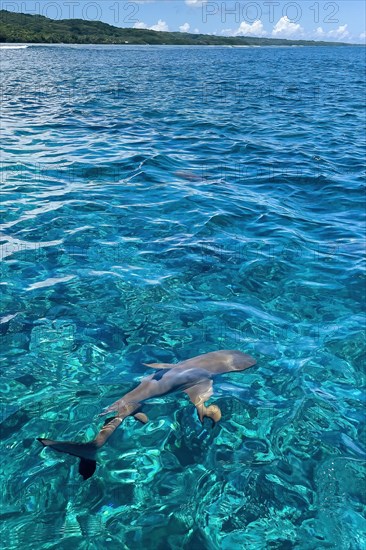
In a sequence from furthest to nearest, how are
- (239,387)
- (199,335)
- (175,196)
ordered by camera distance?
(175,196)
(199,335)
(239,387)

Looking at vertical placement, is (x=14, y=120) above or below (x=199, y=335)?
above

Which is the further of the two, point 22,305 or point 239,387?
point 22,305

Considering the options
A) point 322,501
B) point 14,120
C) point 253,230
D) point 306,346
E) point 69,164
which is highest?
point 14,120

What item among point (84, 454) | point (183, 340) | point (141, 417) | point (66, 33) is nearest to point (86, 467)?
point (84, 454)

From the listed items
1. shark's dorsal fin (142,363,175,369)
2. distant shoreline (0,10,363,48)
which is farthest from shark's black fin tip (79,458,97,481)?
distant shoreline (0,10,363,48)

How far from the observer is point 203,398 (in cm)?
590

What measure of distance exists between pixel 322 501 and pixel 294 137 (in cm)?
1779

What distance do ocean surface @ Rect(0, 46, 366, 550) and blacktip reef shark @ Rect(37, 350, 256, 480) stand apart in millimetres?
126

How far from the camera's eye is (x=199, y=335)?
726 cm

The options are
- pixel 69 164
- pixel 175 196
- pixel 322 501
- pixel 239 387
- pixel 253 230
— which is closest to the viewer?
pixel 322 501

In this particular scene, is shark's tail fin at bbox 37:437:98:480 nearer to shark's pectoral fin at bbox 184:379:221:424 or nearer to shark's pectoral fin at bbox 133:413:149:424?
shark's pectoral fin at bbox 133:413:149:424

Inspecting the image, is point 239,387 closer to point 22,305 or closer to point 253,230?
point 22,305

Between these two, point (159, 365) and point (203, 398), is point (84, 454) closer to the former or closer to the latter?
point (203, 398)

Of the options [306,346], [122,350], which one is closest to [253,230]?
[306,346]
